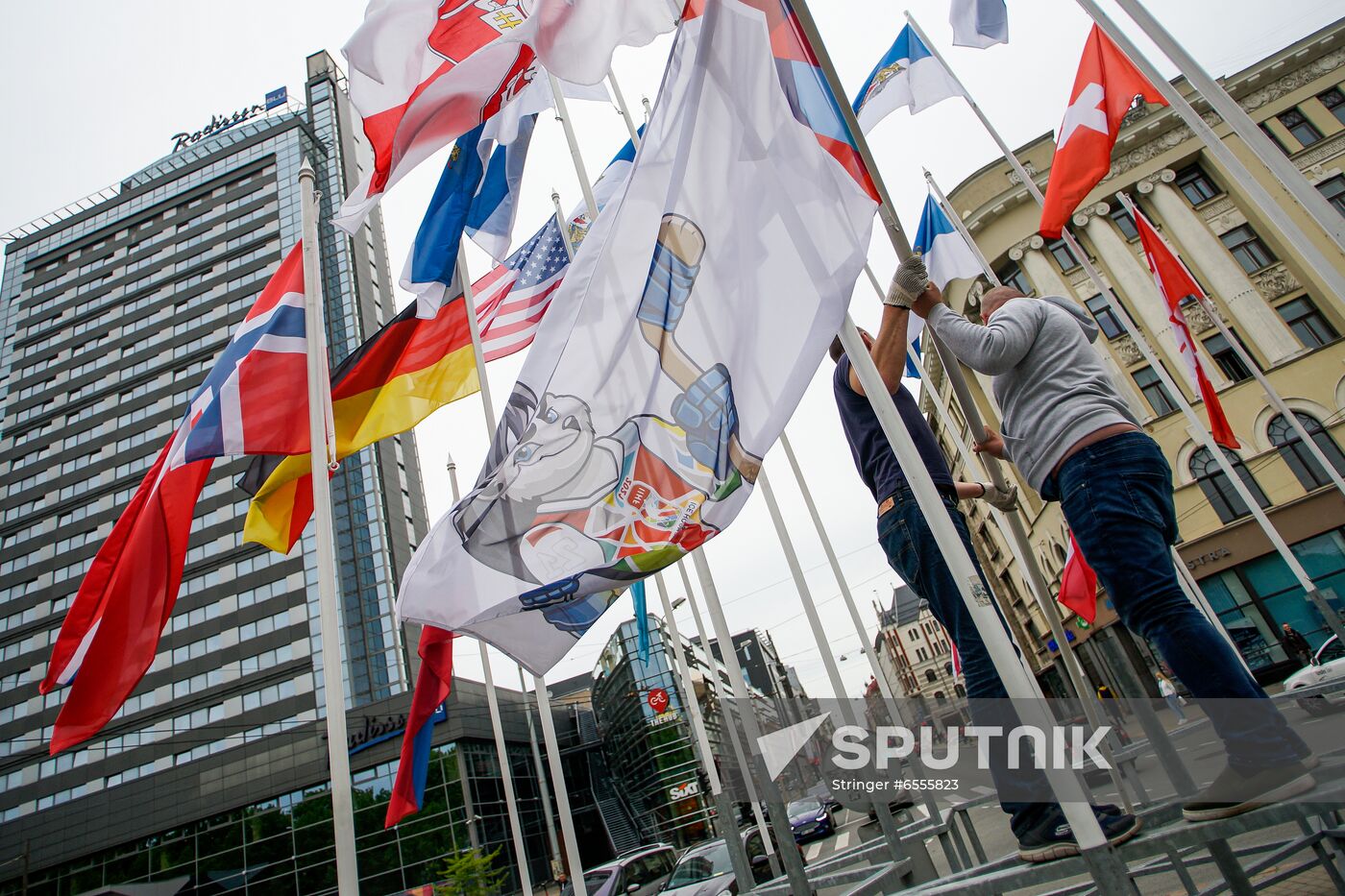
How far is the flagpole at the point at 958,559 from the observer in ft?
5.50

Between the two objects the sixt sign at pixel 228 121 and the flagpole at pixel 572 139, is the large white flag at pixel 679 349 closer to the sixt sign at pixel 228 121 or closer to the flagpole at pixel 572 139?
the flagpole at pixel 572 139

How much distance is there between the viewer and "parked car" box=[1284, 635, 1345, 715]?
4730 mm

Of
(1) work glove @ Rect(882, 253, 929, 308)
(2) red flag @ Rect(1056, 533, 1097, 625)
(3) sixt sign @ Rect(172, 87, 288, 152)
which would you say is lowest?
(2) red flag @ Rect(1056, 533, 1097, 625)

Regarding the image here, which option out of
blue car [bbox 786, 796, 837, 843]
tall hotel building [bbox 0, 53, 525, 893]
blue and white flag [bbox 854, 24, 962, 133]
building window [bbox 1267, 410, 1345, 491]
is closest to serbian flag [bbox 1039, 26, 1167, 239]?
blue and white flag [bbox 854, 24, 962, 133]

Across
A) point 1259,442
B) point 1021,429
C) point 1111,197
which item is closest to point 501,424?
point 1021,429

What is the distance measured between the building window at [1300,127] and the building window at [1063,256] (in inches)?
314

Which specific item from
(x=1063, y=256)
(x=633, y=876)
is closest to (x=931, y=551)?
(x=633, y=876)

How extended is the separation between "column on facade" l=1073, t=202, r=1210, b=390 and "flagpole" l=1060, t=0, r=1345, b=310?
74.9 feet

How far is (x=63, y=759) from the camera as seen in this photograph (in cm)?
4378

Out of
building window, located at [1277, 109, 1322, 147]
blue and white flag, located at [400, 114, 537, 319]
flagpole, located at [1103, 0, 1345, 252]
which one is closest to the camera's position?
flagpole, located at [1103, 0, 1345, 252]

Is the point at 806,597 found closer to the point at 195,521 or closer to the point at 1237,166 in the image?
the point at 1237,166

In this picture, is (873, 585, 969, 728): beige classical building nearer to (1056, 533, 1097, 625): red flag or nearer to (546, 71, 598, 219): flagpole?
(1056, 533, 1097, 625): red flag

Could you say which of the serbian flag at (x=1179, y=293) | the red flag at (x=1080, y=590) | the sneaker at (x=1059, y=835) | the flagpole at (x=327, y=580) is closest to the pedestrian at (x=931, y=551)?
the sneaker at (x=1059, y=835)

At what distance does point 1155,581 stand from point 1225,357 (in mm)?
28627
